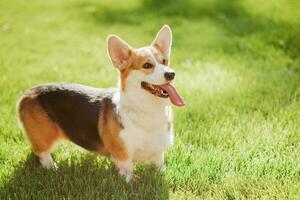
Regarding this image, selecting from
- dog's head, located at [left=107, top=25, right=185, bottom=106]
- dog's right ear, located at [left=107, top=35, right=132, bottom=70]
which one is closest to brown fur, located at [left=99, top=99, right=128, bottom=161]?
dog's head, located at [left=107, top=25, right=185, bottom=106]

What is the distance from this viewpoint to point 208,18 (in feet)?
26.3

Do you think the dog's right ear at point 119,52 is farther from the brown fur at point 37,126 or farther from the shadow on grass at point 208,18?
the shadow on grass at point 208,18

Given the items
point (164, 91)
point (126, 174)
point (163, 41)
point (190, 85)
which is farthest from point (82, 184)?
point (190, 85)

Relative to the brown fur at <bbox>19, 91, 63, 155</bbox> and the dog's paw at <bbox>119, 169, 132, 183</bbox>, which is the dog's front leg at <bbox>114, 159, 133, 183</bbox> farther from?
the brown fur at <bbox>19, 91, 63, 155</bbox>

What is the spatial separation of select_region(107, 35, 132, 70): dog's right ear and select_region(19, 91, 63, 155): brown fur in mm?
784

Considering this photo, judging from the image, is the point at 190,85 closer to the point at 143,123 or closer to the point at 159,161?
the point at 159,161

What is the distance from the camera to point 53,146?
417 centimetres

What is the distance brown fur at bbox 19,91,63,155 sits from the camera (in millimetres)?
4117

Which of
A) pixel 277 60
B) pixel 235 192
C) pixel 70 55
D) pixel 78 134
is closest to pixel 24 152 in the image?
pixel 78 134

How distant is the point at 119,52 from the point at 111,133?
58cm

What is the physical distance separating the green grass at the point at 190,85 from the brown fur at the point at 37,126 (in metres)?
0.18

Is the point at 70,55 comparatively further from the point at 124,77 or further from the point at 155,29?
the point at 124,77

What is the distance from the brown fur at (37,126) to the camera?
4.12 m

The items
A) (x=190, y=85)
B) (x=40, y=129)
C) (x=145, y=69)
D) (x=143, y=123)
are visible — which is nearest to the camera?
(x=145, y=69)
